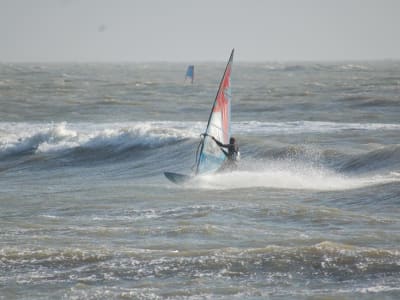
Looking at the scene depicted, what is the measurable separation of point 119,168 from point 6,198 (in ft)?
22.0

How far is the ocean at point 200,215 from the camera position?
31.7ft

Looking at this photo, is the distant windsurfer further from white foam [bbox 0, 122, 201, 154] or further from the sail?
white foam [bbox 0, 122, 201, 154]

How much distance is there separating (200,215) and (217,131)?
4.68 meters

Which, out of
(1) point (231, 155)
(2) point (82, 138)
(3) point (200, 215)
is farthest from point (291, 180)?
(2) point (82, 138)

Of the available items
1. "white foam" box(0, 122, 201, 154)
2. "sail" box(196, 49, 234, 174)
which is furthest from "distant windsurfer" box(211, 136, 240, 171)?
"white foam" box(0, 122, 201, 154)

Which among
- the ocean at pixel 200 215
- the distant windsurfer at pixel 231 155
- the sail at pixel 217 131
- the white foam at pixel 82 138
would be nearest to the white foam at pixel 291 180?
the ocean at pixel 200 215

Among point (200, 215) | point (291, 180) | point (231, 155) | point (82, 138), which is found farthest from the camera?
point (82, 138)

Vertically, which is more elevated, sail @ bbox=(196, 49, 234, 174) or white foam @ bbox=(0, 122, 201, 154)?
sail @ bbox=(196, 49, 234, 174)

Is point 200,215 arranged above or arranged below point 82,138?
above

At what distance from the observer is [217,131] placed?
18078 mm

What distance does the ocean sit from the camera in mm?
9656

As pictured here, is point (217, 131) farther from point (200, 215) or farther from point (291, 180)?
point (200, 215)

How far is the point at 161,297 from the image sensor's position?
902 cm

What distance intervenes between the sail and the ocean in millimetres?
326
